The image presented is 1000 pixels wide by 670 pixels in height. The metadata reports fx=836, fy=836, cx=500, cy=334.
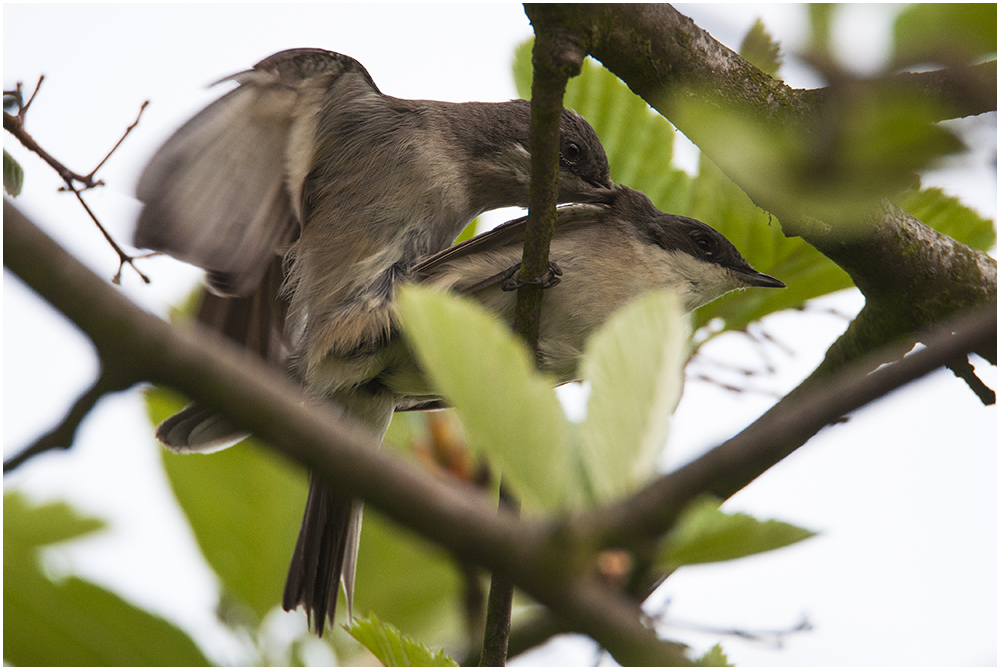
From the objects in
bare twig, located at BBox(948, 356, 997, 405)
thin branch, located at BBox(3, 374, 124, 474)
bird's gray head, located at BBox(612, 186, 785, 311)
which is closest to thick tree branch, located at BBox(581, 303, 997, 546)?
thin branch, located at BBox(3, 374, 124, 474)

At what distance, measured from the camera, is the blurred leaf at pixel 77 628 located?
226 centimetres

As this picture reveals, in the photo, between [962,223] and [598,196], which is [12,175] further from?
[962,223]

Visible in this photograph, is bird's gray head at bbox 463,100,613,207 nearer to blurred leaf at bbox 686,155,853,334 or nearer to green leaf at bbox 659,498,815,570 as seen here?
blurred leaf at bbox 686,155,853,334

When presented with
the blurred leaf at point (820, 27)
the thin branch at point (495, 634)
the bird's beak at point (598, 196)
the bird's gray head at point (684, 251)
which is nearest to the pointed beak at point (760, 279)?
the bird's gray head at point (684, 251)

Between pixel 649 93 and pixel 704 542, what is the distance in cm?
134

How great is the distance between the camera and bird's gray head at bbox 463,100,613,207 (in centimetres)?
346

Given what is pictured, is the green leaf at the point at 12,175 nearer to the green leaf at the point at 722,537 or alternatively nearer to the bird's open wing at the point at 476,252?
the bird's open wing at the point at 476,252

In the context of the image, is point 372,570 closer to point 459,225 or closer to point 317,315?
point 317,315

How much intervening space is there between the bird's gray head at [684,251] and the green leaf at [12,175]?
2286mm

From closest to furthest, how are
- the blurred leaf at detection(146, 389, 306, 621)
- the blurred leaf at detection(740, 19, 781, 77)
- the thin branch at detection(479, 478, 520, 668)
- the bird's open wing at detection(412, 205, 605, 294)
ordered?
1. the blurred leaf at detection(740, 19, 781, 77)
2. the thin branch at detection(479, 478, 520, 668)
3. the blurred leaf at detection(146, 389, 306, 621)
4. the bird's open wing at detection(412, 205, 605, 294)

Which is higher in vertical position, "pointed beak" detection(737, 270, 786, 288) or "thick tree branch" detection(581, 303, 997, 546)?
"pointed beak" detection(737, 270, 786, 288)

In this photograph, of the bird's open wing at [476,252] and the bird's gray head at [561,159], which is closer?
the bird's open wing at [476,252]

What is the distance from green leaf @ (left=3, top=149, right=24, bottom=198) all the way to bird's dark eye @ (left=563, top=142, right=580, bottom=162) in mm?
2084

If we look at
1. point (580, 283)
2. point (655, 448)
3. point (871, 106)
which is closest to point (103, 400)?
point (655, 448)
